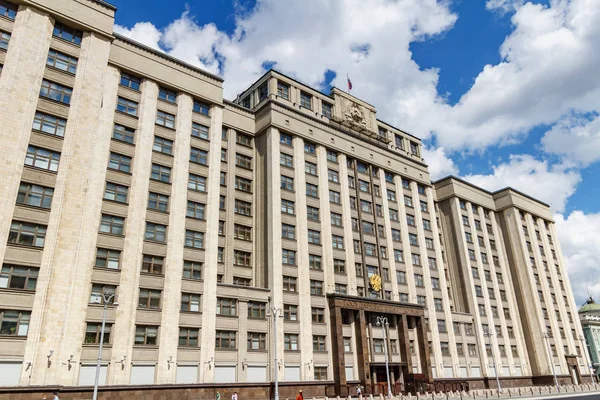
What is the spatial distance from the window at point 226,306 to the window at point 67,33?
31751 mm

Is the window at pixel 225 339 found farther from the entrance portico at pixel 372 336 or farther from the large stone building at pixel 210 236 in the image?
the entrance portico at pixel 372 336

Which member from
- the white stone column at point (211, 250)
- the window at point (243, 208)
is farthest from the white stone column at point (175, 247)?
the window at point (243, 208)

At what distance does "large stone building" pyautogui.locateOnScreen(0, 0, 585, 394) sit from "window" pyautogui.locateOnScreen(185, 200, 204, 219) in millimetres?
255

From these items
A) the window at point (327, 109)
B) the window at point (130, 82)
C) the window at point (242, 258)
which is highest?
the window at point (327, 109)

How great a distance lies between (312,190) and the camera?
6638 cm

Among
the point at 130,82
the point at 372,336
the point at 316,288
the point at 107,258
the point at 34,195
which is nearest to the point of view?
the point at 34,195

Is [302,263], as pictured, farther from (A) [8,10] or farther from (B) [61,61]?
(A) [8,10]

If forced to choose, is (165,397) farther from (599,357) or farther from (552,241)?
(599,357)

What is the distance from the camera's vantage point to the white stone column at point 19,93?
41.3 metres

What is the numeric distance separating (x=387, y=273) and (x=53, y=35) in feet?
171

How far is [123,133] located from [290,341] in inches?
1191

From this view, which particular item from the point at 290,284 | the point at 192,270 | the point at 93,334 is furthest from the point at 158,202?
the point at 290,284

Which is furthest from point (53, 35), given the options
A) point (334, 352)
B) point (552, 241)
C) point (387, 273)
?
point (552, 241)

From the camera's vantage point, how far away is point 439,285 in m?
77.2
